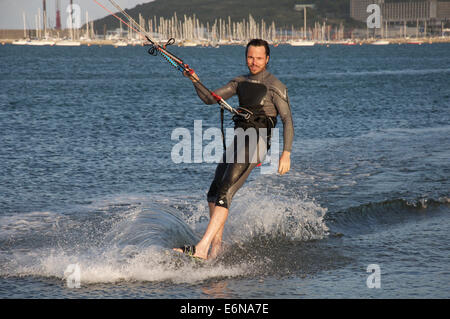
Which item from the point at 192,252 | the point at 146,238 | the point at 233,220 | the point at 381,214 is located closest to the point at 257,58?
the point at 192,252

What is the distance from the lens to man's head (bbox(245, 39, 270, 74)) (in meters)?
7.18

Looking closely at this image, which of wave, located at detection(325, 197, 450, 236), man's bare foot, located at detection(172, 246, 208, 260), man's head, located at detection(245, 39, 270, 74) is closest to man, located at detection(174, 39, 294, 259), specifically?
man's head, located at detection(245, 39, 270, 74)

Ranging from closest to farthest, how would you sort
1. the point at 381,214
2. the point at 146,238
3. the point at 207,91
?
the point at 207,91, the point at 146,238, the point at 381,214

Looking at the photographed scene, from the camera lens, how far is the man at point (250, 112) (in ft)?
23.4

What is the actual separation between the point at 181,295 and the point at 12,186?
7072 mm

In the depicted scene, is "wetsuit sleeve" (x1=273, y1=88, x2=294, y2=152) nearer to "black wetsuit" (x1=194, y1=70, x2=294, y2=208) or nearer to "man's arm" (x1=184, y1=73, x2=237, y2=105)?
"black wetsuit" (x1=194, y1=70, x2=294, y2=208)

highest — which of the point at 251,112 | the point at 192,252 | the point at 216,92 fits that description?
the point at 216,92

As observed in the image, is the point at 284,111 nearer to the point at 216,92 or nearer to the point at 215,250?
the point at 216,92

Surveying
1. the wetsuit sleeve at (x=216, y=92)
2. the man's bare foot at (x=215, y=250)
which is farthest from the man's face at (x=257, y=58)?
the man's bare foot at (x=215, y=250)

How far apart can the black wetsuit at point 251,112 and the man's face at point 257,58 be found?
87mm

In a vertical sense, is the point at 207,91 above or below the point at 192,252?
above

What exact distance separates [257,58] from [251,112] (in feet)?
1.95

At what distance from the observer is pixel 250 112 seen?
7270 mm
